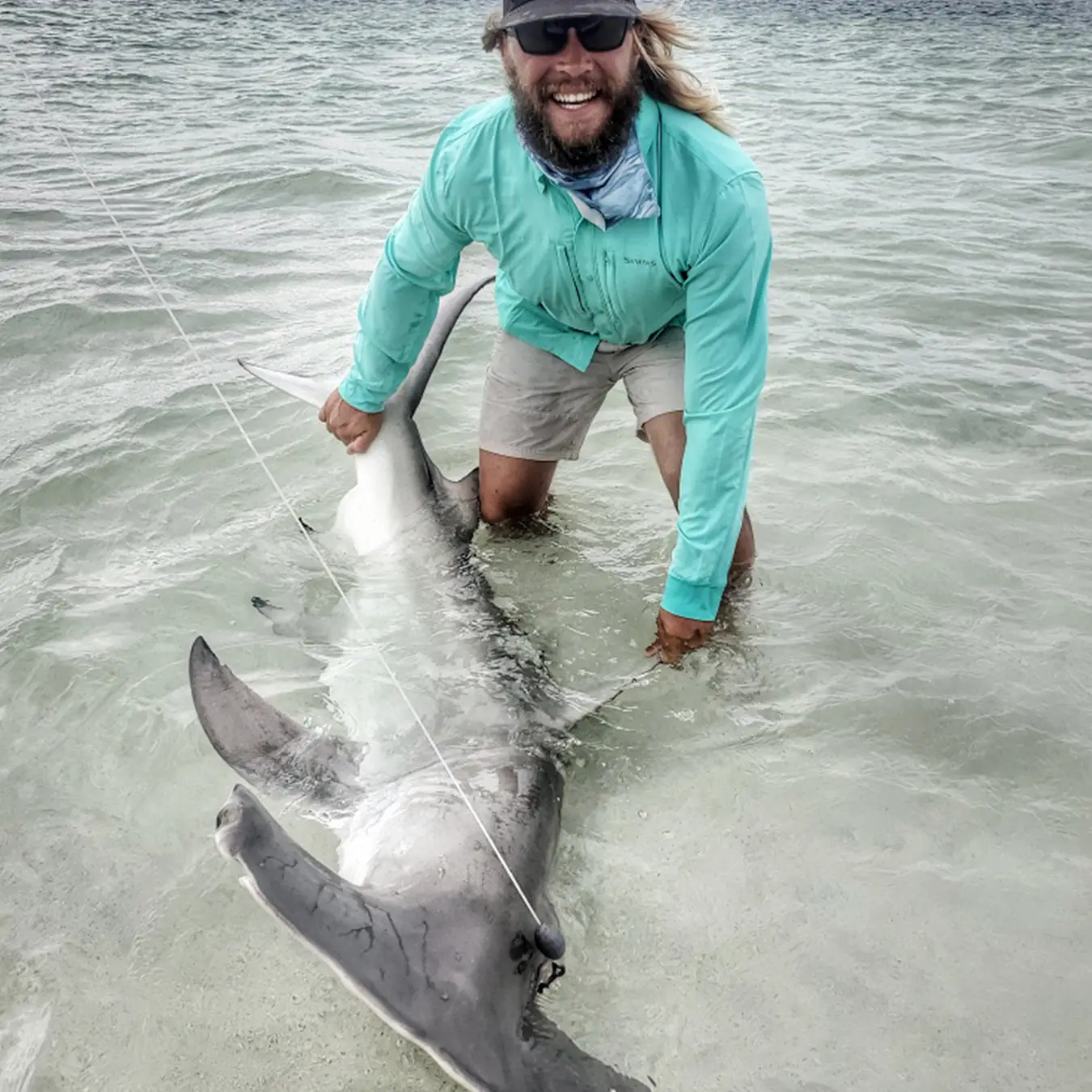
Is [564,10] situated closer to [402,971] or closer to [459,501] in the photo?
[459,501]

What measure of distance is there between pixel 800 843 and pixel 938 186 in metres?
9.01

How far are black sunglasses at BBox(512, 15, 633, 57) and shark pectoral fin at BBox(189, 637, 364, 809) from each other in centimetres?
212

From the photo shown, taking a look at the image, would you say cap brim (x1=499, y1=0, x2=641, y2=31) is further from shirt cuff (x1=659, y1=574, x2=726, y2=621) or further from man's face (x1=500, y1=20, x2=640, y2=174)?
shirt cuff (x1=659, y1=574, x2=726, y2=621)

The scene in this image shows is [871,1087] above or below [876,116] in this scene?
above

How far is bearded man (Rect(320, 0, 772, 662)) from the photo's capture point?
327 cm

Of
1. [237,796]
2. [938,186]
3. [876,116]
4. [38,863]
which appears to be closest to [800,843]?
[237,796]

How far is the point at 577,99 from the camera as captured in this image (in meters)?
3.24

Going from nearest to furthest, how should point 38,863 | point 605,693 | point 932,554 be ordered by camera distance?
point 38,863 → point 605,693 → point 932,554

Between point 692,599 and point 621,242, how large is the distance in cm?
123

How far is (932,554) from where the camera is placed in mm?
4895

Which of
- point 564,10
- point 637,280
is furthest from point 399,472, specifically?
point 564,10

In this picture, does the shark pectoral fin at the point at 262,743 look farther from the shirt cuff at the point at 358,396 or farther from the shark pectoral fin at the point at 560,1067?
the shirt cuff at the point at 358,396

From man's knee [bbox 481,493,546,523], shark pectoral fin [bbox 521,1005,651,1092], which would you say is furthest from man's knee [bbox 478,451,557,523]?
shark pectoral fin [bbox 521,1005,651,1092]

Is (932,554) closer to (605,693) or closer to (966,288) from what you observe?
(605,693)
